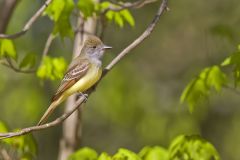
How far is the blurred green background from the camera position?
11.9m

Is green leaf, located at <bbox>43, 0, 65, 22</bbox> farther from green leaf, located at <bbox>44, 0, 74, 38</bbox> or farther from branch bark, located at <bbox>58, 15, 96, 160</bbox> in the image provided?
branch bark, located at <bbox>58, 15, 96, 160</bbox>

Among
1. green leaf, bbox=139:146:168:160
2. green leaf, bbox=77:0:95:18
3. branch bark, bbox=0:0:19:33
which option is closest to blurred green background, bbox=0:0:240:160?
branch bark, bbox=0:0:19:33

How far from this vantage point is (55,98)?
6.38m

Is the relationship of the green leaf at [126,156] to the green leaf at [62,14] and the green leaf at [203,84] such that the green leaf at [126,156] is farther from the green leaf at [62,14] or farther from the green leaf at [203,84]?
the green leaf at [62,14]

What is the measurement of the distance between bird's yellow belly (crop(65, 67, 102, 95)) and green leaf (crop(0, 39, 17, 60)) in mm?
719

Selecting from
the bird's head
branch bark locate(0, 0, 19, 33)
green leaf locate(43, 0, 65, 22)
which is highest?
green leaf locate(43, 0, 65, 22)

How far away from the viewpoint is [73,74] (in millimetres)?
6652

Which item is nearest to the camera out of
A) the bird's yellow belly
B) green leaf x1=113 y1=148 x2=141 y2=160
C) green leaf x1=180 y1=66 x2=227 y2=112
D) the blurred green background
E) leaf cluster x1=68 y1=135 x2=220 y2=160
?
green leaf x1=113 y1=148 x2=141 y2=160

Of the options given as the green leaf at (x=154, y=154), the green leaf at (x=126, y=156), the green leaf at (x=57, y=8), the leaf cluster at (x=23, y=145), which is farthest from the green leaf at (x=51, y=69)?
the green leaf at (x=126, y=156)

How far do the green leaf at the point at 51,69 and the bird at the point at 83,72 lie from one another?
0.59m

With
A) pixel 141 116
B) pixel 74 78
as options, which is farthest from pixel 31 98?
pixel 74 78

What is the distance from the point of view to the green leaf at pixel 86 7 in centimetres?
634

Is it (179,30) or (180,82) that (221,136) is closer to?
(180,82)

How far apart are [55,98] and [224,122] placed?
24.8 ft
